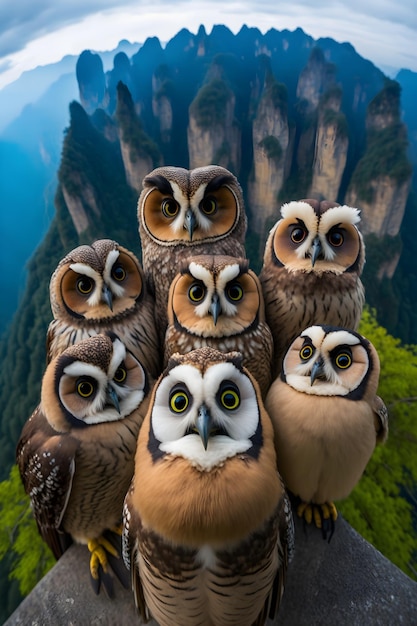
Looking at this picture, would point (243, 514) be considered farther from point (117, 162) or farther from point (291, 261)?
point (117, 162)

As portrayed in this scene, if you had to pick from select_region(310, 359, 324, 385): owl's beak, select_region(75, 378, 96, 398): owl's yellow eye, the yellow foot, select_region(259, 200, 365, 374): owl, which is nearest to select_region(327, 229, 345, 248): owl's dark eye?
select_region(259, 200, 365, 374): owl

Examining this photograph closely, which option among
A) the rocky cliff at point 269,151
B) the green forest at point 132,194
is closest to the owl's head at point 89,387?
the green forest at point 132,194

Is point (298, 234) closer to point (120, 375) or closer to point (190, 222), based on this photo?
point (190, 222)

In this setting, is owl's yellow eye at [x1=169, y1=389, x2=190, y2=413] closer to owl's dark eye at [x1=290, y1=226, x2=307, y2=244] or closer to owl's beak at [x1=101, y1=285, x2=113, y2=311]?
owl's beak at [x1=101, y1=285, x2=113, y2=311]

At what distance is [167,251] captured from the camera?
110cm

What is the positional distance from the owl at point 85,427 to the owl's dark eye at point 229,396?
28cm

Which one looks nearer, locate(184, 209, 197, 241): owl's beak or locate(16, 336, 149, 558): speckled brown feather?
locate(16, 336, 149, 558): speckled brown feather

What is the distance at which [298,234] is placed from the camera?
3.34 feet

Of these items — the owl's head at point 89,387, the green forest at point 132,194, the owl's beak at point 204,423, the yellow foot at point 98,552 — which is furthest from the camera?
the green forest at point 132,194

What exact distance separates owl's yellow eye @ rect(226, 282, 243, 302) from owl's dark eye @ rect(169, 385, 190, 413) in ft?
1.01

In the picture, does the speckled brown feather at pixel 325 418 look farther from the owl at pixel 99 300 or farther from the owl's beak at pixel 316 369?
the owl at pixel 99 300

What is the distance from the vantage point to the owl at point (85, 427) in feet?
2.71

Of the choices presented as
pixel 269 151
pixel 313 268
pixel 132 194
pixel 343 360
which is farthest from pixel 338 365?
pixel 132 194

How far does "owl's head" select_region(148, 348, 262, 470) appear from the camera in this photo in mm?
636
